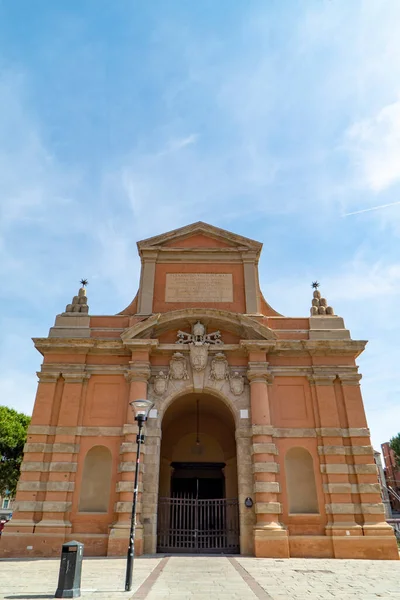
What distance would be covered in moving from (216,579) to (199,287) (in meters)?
11.8

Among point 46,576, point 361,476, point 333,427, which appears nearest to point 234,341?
point 333,427

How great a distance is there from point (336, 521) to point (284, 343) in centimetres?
659

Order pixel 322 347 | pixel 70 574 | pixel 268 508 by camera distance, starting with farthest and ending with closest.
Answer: pixel 322 347, pixel 268 508, pixel 70 574

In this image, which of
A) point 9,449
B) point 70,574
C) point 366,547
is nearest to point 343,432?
point 366,547

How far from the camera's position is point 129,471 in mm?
14930

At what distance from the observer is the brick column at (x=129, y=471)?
551 inches

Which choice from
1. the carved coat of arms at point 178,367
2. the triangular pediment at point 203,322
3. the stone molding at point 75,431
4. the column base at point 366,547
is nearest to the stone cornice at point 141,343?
the triangular pediment at point 203,322

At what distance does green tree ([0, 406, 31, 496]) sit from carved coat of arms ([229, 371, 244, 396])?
1918 cm

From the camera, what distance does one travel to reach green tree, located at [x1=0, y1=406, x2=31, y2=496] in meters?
28.4

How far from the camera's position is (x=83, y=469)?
51.5 feet

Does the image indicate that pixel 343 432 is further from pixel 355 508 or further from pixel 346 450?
pixel 355 508

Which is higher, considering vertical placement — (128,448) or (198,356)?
(198,356)

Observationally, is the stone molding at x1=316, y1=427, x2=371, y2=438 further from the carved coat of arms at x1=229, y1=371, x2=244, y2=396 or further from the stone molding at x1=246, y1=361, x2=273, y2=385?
the carved coat of arms at x1=229, y1=371, x2=244, y2=396

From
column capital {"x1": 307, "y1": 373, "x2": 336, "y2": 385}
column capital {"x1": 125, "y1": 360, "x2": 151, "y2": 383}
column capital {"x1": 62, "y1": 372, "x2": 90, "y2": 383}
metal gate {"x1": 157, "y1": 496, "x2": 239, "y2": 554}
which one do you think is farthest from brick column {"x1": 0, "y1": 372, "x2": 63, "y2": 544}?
column capital {"x1": 307, "y1": 373, "x2": 336, "y2": 385}
